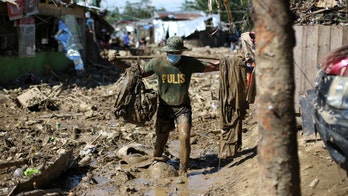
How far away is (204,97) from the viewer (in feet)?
43.0

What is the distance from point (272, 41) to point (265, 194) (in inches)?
40.0

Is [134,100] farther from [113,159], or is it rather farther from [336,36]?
[336,36]

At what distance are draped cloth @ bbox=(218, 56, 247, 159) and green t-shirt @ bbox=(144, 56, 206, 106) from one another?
38 cm

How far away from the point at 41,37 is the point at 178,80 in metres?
13.8

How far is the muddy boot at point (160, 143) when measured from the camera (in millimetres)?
6975

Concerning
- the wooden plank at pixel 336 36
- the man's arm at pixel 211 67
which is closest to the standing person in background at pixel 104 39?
the man's arm at pixel 211 67

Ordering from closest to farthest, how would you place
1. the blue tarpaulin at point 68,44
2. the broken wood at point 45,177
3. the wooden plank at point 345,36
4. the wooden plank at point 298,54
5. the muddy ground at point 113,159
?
the broken wood at point 45,177 → the muddy ground at point 113,159 → the wooden plank at point 345,36 → the wooden plank at point 298,54 → the blue tarpaulin at point 68,44

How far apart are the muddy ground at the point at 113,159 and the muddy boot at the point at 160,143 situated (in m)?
0.22

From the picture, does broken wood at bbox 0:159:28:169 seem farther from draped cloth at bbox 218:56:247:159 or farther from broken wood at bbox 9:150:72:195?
draped cloth at bbox 218:56:247:159

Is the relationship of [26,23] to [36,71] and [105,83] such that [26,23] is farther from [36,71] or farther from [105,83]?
[105,83]

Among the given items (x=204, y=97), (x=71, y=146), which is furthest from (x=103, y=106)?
(x=71, y=146)

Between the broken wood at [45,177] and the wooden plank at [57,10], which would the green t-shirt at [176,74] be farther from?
the wooden plank at [57,10]

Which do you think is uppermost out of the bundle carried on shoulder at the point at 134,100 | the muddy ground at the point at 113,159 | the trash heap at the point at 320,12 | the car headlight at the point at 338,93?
the trash heap at the point at 320,12

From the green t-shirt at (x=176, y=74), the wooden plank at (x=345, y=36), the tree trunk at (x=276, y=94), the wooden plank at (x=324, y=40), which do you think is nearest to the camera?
the tree trunk at (x=276, y=94)
